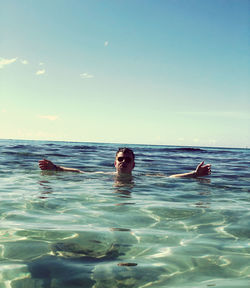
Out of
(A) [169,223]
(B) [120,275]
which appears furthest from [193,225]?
(B) [120,275]

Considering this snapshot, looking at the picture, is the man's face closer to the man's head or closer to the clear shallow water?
the man's head

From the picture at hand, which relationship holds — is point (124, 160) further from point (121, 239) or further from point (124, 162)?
point (121, 239)

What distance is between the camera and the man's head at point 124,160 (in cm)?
866

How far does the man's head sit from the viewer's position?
866 cm

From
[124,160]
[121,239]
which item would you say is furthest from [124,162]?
[121,239]

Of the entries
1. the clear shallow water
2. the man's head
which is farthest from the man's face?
the clear shallow water

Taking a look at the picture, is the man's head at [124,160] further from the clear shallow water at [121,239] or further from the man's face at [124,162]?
the clear shallow water at [121,239]

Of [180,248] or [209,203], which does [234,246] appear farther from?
[209,203]

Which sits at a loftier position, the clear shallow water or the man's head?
the man's head

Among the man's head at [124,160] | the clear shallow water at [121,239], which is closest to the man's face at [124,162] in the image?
the man's head at [124,160]

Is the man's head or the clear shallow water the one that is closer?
the clear shallow water

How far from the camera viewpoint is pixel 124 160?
8.81 metres

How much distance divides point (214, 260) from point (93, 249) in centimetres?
118

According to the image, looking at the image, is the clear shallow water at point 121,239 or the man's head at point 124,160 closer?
the clear shallow water at point 121,239
